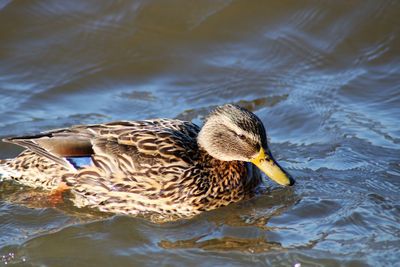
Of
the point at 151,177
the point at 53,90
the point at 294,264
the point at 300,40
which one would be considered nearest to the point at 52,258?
the point at 151,177

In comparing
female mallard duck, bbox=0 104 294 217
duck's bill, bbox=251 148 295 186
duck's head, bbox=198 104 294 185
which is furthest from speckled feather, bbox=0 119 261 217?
duck's bill, bbox=251 148 295 186

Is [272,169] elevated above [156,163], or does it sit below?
below

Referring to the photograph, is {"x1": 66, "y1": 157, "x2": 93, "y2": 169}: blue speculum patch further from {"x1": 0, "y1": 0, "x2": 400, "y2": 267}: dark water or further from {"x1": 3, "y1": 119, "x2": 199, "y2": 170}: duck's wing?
{"x1": 0, "y1": 0, "x2": 400, "y2": 267}: dark water

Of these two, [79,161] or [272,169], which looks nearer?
[272,169]

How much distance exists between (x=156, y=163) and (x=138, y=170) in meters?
0.20

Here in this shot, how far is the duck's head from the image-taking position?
28.9 ft

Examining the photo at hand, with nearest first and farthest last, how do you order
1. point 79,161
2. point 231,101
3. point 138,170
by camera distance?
point 138,170 → point 79,161 → point 231,101

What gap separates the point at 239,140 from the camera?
29.2 feet

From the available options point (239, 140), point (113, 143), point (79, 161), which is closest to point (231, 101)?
point (239, 140)

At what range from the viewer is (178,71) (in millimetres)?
12156

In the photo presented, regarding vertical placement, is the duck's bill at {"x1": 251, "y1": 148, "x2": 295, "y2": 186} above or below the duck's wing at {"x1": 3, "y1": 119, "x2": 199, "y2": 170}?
below

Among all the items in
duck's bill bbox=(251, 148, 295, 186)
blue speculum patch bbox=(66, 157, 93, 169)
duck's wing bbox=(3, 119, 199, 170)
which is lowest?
duck's bill bbox=(251, 148, 295, 186)

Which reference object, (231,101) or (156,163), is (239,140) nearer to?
(156,163)

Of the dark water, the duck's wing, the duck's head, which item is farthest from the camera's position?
the duck's wing
